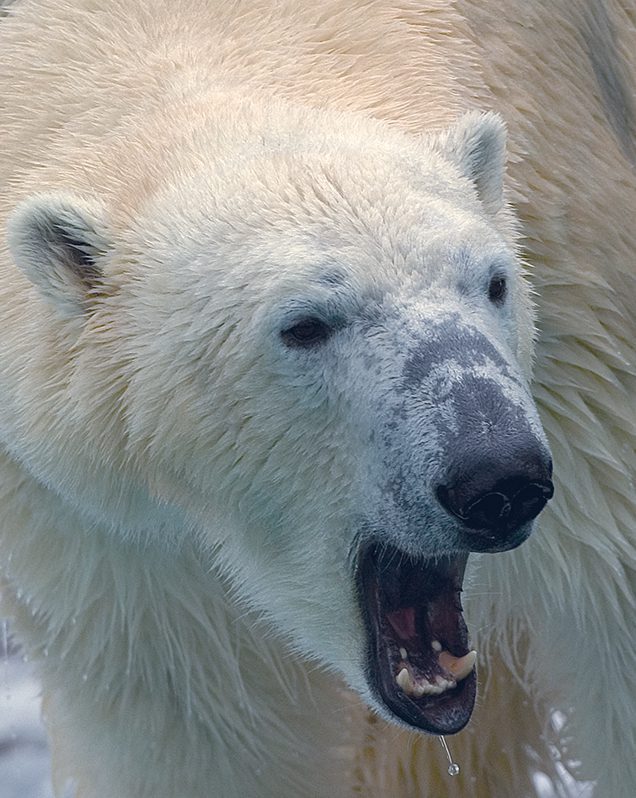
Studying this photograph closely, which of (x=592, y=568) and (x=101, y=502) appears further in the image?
(x=592, y=568)

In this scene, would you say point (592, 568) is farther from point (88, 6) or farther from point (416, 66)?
point (88, 6)

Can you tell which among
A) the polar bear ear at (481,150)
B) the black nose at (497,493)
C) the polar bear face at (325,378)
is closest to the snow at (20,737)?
the polar bear face at (325,378)

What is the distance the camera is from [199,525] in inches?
99.0

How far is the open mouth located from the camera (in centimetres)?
237

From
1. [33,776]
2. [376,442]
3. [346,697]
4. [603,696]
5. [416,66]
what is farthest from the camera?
[33,776]

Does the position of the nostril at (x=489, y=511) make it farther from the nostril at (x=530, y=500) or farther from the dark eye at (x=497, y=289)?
the dark eye at (x=497, y=289)

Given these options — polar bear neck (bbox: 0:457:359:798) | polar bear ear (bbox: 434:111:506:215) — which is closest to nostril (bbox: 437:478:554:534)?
polar bear ear (bbox: 434:111:506:215)

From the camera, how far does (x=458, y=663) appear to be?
7.96ft

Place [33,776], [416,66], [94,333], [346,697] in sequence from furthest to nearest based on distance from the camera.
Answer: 1. [33,776]
2. [346,697]
3. [416,66]
4. [94,333]

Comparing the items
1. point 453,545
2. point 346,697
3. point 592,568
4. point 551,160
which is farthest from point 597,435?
point 346,697

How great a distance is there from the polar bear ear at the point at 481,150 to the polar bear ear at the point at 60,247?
0.56 m

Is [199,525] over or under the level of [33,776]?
over

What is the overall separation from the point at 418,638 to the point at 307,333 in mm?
545

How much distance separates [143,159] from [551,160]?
787 mm
